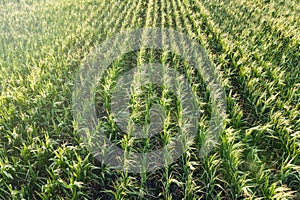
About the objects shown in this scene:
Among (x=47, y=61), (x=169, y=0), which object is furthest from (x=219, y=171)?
(x=169, y=0)

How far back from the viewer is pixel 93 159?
8.73 feet

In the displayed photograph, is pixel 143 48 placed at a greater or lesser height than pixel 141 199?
greater

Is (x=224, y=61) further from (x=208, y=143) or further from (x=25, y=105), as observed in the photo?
(x=25, y=105)

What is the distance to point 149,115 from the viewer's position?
10.5ft

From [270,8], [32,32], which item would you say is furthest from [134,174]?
[270,8]

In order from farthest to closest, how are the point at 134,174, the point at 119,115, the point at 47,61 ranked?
1. the point at 47,61
2. the point at 119,115
3. the point at 134,174

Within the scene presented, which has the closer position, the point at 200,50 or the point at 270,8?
the point at 200,50

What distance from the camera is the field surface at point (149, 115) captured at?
238 cm

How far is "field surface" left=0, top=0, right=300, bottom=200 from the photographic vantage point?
7.82 feet

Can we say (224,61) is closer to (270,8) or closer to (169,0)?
(270,8)

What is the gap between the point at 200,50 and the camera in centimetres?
482

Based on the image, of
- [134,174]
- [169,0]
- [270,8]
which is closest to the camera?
[134,174]

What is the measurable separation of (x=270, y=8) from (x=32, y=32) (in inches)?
216

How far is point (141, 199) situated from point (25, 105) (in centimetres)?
180
